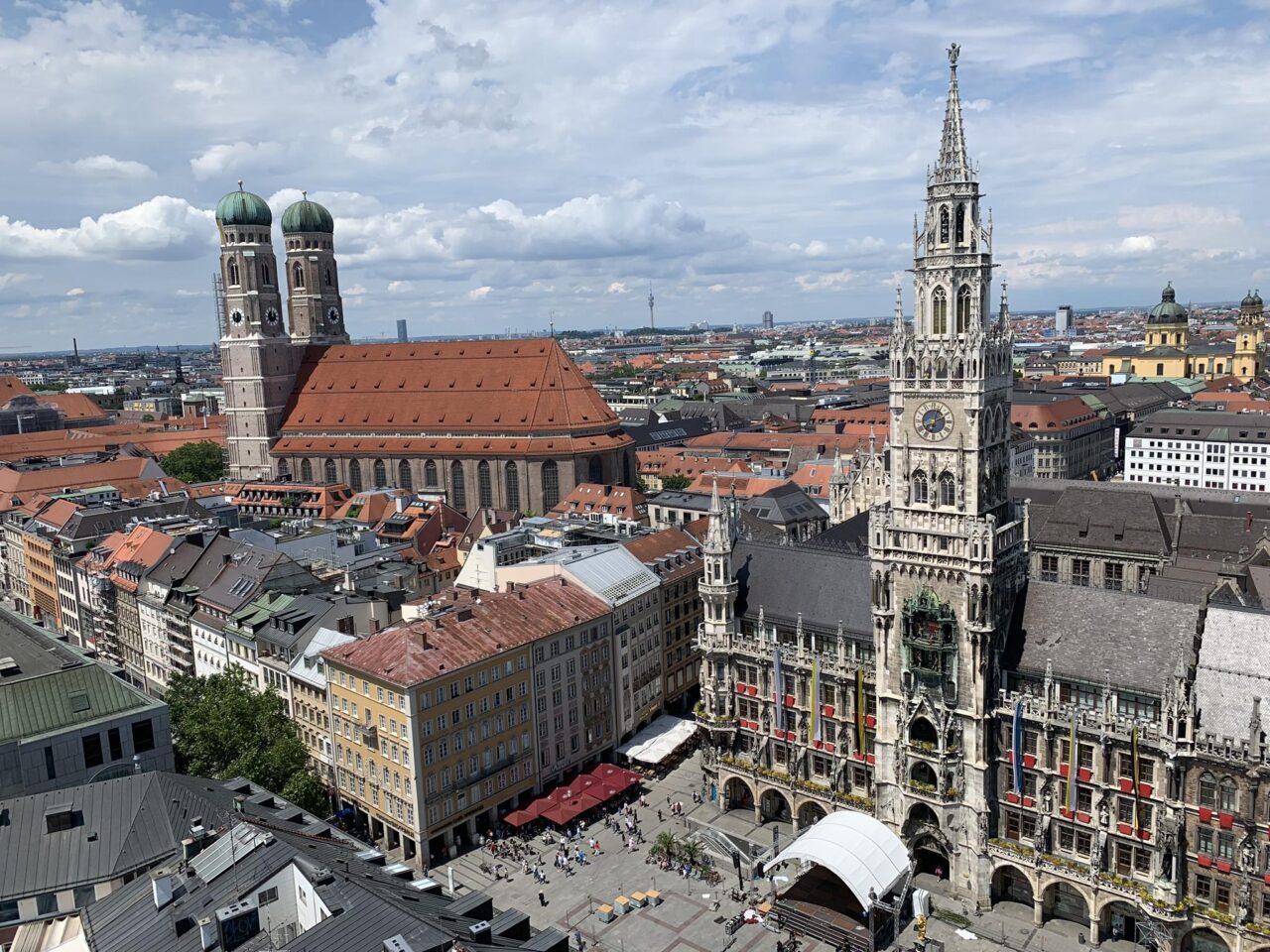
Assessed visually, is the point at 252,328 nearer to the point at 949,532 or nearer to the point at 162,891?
the point at 949,532

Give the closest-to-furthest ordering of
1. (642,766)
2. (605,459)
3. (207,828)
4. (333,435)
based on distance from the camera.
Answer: (207,828), (642,766), (605,459), (333,435)

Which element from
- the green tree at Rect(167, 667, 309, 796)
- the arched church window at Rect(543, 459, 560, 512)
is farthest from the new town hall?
the arched church window at Rect(543, 459, 560, 512)

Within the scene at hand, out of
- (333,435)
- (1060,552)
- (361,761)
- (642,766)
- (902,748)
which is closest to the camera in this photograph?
(902,748)

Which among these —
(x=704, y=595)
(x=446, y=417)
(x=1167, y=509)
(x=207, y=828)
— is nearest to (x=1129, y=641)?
(x=704, y=595)

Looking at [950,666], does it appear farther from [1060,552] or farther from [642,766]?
[1060,552]

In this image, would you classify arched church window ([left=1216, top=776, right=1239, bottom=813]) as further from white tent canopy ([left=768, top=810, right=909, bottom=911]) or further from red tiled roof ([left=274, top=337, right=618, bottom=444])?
red tiled roof ([left=274, top=337, right=618, bottom=444])

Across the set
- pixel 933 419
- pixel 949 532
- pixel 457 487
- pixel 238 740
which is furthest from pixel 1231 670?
pixel 457 487
